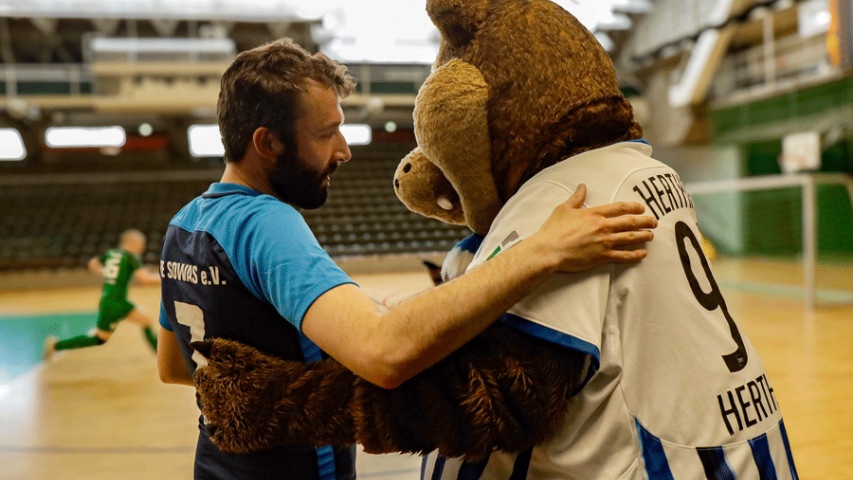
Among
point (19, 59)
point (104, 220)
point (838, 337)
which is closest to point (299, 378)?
point (838, 337)

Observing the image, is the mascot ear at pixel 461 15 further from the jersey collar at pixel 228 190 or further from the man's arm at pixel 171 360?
the man's arm at pixel 171 360

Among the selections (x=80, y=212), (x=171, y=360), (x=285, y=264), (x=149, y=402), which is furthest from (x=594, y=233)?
(x=80, y=212)

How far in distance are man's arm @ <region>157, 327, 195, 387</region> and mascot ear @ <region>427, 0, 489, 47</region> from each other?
0.79 m

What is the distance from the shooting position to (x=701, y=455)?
73cm

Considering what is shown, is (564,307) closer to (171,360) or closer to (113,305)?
(171,360)

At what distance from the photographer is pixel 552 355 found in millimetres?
694

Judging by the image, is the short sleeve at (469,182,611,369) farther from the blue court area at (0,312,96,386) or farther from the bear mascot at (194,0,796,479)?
the blue court area at (0,312,96,386)

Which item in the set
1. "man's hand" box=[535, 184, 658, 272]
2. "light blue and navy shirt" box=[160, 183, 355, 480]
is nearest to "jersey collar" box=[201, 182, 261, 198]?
"light blue and navy shirt" box=[160, 183, 355, 480]

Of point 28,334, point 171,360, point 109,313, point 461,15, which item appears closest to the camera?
point 461,15

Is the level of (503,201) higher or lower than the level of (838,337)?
higher

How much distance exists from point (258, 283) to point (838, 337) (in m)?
5.17

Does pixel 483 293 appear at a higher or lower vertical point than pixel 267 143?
lower

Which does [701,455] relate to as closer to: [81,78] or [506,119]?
[506,119]

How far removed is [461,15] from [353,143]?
4.31 meters
